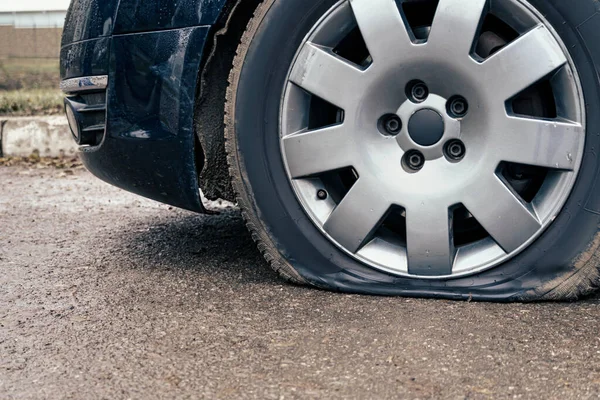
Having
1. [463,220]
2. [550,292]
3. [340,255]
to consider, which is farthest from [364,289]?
[550,292]

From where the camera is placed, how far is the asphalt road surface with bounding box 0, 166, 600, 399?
4.95 ft

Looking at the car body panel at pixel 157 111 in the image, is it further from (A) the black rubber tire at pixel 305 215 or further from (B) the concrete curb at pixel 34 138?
(B) the concrete curb at pixel 34 138

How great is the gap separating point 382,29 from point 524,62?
0.37 m

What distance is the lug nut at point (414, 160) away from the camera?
201cm

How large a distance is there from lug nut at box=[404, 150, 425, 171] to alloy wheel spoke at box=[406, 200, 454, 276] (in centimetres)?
10

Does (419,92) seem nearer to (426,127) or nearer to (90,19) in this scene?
(426,127)

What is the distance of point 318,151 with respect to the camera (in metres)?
2.05

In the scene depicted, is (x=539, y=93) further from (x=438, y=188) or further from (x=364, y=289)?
(x=364, y=289)

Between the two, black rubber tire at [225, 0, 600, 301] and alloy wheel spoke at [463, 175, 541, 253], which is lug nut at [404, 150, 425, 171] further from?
black rubber tire at [225, 0, 600, 301]

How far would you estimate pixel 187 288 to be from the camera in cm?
221

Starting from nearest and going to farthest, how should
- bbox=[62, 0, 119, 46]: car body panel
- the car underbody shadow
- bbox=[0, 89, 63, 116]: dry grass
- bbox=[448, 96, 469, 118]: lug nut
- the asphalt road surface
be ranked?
the asphalt road surface, bbox=[448, 96, 469, 118]: lug nut, bbox=[62, 0, 119, 46]: car body panel, the car underbody shadow, bbox=[0, 89, 63, 116]: dry grass

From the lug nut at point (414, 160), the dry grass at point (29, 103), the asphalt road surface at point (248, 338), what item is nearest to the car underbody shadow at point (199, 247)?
the asphalt road surface at point (248, 338)

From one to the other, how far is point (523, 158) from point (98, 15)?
4.32ft

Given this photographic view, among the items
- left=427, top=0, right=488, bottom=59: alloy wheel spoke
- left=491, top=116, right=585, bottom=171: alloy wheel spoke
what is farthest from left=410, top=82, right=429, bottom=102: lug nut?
left=491, top=116, right=585, bottom=171: alloy wheel spoke
